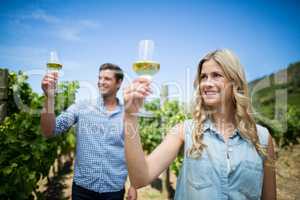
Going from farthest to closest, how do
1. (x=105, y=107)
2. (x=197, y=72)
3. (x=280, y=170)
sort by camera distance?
(x=280, y=170) < (x=105, y=107) < (x=197, y=72)

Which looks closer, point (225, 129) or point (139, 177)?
point (139, 177)

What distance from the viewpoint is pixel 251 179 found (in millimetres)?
1877

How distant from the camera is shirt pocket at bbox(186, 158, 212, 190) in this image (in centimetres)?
185

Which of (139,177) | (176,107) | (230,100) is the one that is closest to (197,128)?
(230,100)

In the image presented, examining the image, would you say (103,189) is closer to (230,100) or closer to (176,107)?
(230,100)

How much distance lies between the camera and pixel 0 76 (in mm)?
4562

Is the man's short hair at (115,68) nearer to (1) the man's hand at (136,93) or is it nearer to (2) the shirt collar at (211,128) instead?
(2) the shirt collar at (211,128)

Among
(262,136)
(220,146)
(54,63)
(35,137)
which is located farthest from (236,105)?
(35,137)

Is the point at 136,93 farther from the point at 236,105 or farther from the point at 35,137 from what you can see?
the point at 35,137

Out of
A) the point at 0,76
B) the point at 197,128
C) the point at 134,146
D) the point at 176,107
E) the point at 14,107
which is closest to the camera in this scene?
the point at 134,146

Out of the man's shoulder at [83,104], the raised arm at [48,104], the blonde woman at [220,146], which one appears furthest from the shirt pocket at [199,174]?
the man's shoulder at [83,104]

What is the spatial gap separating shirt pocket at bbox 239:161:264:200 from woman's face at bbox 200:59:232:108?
49cm

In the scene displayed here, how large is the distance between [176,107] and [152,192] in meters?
2.85

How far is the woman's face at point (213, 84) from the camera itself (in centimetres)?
198
